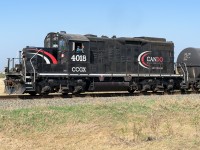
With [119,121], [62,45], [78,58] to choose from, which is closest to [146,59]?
[78,58]

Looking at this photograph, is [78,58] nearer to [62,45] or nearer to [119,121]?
[62,45]

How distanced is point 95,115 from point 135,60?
10767mm

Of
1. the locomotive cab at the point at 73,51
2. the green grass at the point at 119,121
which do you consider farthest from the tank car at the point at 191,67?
the green grass at the point at 119,121

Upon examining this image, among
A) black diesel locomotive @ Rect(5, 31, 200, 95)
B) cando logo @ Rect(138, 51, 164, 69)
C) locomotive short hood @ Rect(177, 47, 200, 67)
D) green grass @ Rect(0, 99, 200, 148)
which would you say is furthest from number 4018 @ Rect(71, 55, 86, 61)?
locomotive short hood @ Rect(177, 47, 200, 67)

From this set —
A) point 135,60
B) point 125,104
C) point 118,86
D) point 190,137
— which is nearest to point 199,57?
point 135,60

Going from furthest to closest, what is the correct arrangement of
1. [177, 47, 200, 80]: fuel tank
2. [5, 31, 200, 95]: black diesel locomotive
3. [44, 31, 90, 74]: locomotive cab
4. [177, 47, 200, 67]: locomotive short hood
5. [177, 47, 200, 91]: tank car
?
[177, 47, 200, 67]: locomotive short hood → [177, 47, 200, 80]: fuel tank → [177, 47, 200, 91]: tank car → [44, 31, 90, 74]: locomotive cab → [5, 31, 200, 95]: black diesel locomotive

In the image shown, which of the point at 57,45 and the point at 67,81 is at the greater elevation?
the point at 57,45

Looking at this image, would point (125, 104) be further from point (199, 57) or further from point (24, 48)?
point (199, 57)

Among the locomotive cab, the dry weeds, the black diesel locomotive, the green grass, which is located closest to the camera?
the dry weeds

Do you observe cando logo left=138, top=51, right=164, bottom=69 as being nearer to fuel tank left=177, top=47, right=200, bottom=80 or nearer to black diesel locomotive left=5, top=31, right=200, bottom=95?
black diesel locomotive left=5, top=31, right=200, bottom=95

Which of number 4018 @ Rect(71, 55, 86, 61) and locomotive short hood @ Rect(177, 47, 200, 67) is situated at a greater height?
locomotive short hood @ Rect(177, 47, 200, 67)

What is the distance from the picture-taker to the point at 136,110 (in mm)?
13961

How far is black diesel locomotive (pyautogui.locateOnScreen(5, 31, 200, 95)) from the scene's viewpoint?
19.4 m

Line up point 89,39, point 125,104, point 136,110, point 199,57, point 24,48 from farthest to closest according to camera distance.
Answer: point 199,57 < point 89,39 < point 24,48 < point 125,104 < point 136,110
